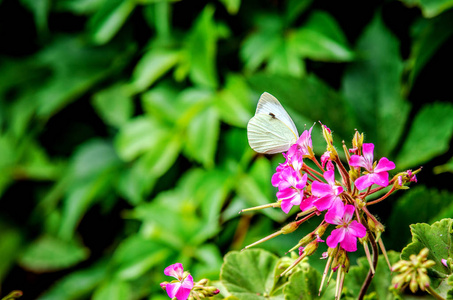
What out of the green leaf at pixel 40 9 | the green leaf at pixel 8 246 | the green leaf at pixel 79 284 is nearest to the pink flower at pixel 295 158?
the green leaf at pixel 79 284

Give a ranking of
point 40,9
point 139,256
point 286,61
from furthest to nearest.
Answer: point 40,9 < point 139,256 < point 286,61

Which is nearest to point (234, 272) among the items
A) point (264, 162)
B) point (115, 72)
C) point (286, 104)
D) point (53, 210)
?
point (286, 104)

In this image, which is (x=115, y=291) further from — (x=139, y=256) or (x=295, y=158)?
(x=295, y=158)

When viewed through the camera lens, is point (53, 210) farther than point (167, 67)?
Yes

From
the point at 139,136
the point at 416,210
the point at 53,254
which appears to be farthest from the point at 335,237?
the point at 53,254

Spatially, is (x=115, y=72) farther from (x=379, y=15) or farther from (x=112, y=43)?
(x=379, y=15)

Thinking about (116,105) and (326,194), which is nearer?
(326,194)

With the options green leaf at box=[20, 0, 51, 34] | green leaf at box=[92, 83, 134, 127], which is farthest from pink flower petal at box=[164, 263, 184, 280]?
green leaf at box=[20, 0, 51, 34]
